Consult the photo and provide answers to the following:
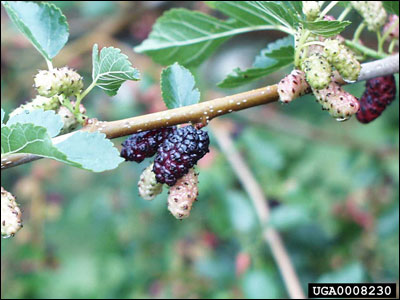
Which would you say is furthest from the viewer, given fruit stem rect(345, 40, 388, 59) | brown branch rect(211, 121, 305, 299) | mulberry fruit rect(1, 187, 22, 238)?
brown branch rect(211, 121, 305, 299)

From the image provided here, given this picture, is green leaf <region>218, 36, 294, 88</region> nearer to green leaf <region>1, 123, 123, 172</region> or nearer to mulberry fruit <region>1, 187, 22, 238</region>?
green leaf <region>1, 123, 123, 172</region>

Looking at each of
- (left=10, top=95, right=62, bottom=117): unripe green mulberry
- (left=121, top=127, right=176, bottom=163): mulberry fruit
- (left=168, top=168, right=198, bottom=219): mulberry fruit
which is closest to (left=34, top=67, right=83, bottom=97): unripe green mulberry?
(left=10, top=95, right=62, bottom=117): unripe green mulberry

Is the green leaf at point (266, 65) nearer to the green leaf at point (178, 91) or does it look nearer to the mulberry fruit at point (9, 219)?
the green leaf at point (178, 91)

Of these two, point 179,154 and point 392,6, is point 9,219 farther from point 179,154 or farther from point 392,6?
point 392,6

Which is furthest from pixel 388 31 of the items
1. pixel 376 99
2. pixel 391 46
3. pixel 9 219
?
pixel 9 219

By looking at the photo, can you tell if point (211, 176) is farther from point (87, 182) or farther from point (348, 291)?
point (87, 182)

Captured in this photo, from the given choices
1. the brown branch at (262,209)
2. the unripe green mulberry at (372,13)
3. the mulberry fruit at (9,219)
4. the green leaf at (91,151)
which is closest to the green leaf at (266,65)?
the unripe green mulberry at (372,13)
